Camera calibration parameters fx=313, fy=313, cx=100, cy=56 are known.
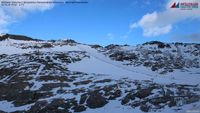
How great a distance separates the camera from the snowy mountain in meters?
37.1

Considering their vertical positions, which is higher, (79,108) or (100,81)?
(100,81)

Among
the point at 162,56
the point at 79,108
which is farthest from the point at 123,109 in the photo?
the point at 162,56

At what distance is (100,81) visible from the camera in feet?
161

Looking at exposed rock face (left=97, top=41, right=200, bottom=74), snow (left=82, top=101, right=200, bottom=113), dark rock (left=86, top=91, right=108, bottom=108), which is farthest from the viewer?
exposed rock face (left=97, top=41, right=200, bottom=74)

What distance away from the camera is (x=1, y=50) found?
263 feet

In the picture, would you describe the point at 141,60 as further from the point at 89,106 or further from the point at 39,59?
the point at 89,106

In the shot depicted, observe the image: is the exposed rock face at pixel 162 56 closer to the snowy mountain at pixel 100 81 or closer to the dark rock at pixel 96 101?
the snowy mountain at pixel 100 81

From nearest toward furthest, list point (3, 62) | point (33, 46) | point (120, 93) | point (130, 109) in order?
point (130, 109)
point (120, 93)
point (3, 62)
point (33, 46)

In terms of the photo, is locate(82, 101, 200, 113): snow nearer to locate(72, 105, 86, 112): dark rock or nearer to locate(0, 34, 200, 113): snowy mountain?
locate(0, 34, 200, 113): snowy mountain

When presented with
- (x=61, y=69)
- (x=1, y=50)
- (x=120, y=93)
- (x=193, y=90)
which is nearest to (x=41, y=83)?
(x=61, y=69)

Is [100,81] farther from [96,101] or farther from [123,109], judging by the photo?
[123,109]

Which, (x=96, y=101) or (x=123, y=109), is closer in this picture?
(x=123, y=109)

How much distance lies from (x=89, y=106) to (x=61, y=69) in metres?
23.7

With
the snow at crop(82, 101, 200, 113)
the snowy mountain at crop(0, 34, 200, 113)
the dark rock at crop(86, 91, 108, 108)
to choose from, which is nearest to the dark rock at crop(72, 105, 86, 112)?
the snowy mountain at crop(0, 34, 200, 113)
